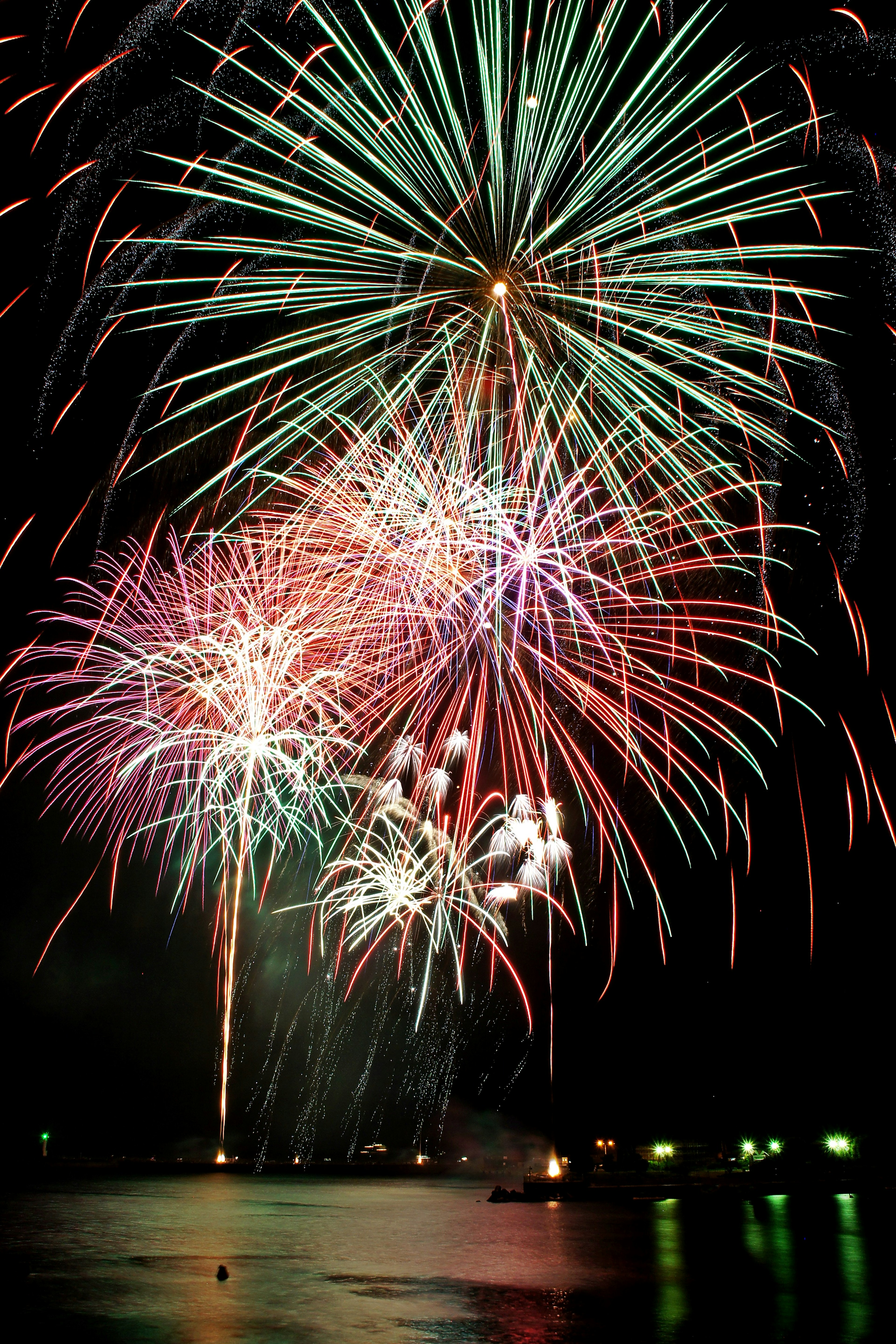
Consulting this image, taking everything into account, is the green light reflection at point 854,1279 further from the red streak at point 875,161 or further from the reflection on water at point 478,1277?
the red streak at point 875,161

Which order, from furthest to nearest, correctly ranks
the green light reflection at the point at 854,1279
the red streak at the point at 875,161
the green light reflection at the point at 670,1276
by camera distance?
1. the green light reflection at the point at 670,1276
2. the green light reflection at the point at 854,1279
3. the red streak at the point at 875,161

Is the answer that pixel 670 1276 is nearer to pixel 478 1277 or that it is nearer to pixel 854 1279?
pixel 854 1279

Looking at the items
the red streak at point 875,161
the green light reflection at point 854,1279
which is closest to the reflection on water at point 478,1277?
the green light reflection at point 854,1279

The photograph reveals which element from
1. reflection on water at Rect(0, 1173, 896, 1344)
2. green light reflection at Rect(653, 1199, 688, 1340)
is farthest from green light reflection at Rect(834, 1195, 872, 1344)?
green light reflection at Rect(653, 1199, 688, 1340)

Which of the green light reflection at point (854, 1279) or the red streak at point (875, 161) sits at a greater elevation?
the red streak at point (875, 161)

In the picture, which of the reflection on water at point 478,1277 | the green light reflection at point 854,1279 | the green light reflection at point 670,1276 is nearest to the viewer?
the reflection on water at point 478,1277

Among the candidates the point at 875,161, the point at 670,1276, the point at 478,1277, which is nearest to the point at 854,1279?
the point at 670,1276

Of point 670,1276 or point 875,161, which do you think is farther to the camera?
point 670,1276

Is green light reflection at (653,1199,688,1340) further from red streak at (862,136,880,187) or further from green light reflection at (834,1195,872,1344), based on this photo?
red streak at (862,136,880,187)
